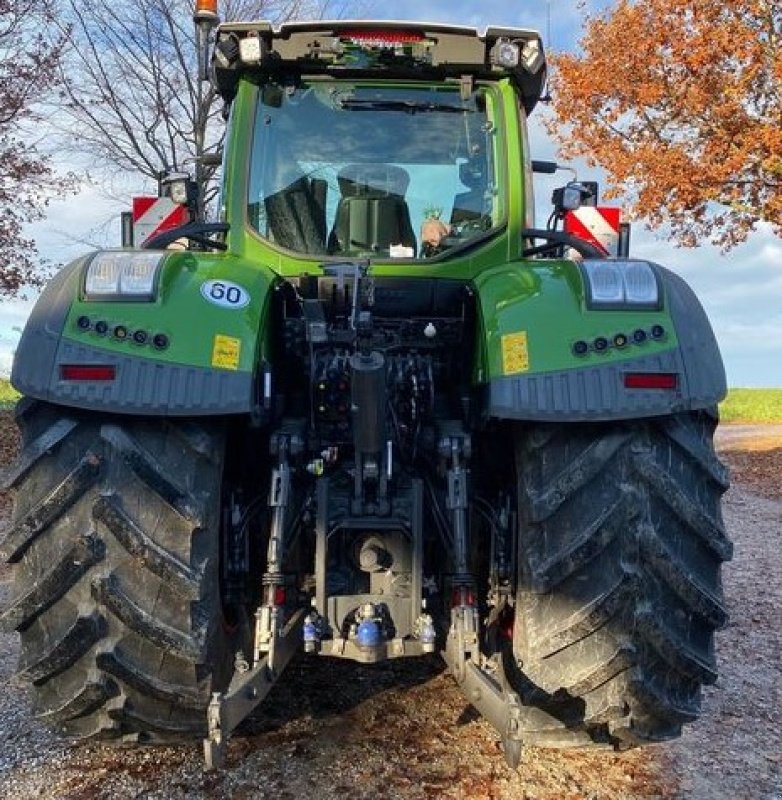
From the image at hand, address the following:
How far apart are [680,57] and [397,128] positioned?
11688 millimetres

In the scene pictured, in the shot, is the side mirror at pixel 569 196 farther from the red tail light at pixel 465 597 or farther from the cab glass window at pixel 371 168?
the red tail light at pixel 465 597

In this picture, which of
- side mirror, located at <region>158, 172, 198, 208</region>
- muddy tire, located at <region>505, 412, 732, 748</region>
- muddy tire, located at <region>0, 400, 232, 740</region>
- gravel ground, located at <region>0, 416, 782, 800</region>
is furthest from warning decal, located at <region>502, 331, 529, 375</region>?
side mirror, located at <region>158, 172, 198, 208</region>

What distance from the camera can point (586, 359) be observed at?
109 inches

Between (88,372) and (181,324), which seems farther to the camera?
(181,324)

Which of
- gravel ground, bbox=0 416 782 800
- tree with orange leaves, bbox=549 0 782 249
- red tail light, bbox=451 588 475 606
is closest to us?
red tail light, bbox=451 588 475 606

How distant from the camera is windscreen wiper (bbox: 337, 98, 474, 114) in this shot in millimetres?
3900

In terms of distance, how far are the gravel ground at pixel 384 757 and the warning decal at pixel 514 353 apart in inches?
59.6

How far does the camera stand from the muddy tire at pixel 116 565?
2662 mm

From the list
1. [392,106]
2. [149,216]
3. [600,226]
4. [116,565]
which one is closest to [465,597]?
[116,565]

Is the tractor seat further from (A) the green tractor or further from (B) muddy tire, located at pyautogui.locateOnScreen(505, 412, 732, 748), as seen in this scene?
(B) muddy tire, located at pyautogui.locateOnScreen(505, 412, 732, 748)

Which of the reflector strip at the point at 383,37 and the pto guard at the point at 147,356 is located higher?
the reflector strip at the point at 383,37

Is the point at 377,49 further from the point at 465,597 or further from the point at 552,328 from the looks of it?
the point at 465,597

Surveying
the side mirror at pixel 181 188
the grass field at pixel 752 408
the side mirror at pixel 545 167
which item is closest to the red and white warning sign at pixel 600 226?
the side mirror at pixel 545 167

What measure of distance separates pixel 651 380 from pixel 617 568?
23.5 inches
